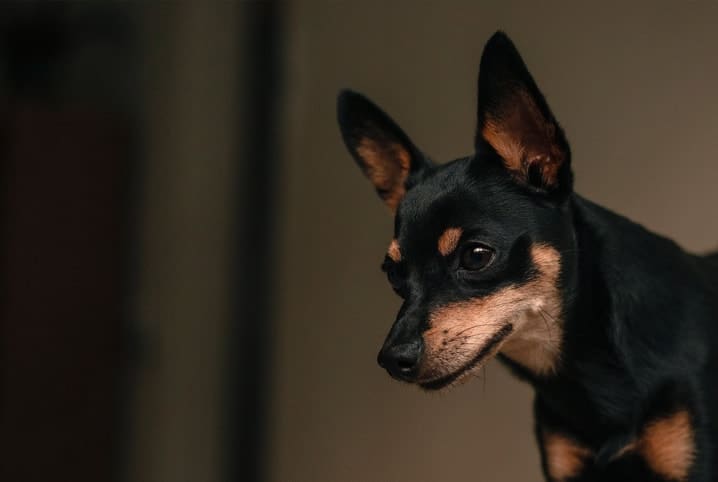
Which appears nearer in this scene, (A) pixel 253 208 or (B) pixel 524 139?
(B) pixel 524 139

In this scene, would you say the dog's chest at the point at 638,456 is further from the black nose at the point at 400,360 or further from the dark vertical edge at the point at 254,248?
the dark vertical edge at the point at 254,248

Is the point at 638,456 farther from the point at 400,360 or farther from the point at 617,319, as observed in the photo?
the point at 400,360

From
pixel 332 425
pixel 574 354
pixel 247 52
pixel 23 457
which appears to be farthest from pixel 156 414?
pixel 574 354

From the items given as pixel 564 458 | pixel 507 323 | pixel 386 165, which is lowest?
pixel 564 458

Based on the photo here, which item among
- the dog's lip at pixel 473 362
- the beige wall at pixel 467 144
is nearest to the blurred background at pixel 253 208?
the beige wall at pixel 467 144

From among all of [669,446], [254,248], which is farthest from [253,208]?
[669,446]

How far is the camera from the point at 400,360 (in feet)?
1.82

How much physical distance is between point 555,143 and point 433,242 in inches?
4.1

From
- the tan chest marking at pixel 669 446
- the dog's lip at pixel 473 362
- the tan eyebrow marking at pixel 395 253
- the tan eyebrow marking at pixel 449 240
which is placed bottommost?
the tan chest marking at pixel 669 446

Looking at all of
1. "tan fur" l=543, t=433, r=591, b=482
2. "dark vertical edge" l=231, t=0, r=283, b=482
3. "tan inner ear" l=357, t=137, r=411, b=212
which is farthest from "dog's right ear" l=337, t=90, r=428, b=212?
"dark vertical edge" l=231, t=0, r=283, b=482

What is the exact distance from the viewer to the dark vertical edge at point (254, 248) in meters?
1.79

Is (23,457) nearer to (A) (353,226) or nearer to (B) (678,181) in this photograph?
(A) (353,226)

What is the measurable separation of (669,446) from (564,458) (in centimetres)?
8

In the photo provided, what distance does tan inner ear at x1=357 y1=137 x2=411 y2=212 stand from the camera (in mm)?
641
